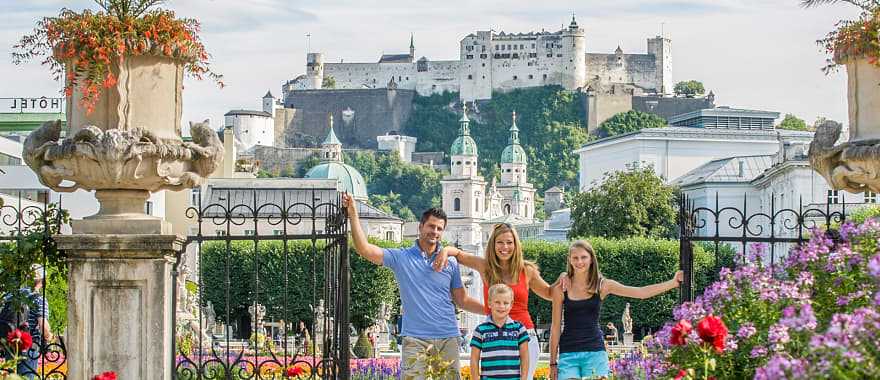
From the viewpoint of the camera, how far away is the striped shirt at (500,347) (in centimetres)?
944

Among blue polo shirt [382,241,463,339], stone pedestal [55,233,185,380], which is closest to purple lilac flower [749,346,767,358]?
Answer: blue polo shirt [382,241,463,339]

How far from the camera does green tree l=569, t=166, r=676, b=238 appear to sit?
6581 cm

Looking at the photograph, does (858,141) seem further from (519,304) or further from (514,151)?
(514,151)

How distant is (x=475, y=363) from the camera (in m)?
9.55

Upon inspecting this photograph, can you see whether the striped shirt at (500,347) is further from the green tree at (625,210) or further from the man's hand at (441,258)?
the green tree at (625,210)

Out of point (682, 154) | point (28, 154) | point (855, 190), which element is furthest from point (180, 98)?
point (682, 154)

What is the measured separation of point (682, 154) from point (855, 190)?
89.9 metres

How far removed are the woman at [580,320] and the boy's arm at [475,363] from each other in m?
0.51

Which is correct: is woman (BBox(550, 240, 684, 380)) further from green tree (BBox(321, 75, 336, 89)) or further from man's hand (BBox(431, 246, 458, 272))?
green tree (BBox(321, 75, 336, 89))

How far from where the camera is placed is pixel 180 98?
10055 mm

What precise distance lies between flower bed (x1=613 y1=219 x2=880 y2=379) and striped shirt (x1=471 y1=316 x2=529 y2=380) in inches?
45.8

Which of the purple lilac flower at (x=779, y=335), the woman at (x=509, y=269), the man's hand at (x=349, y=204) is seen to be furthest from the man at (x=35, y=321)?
the purple lilac flower at (x=779, y=335)

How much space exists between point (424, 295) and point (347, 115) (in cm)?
14855

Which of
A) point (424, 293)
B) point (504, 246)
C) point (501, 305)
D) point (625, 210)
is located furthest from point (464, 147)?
point (501, 305)
